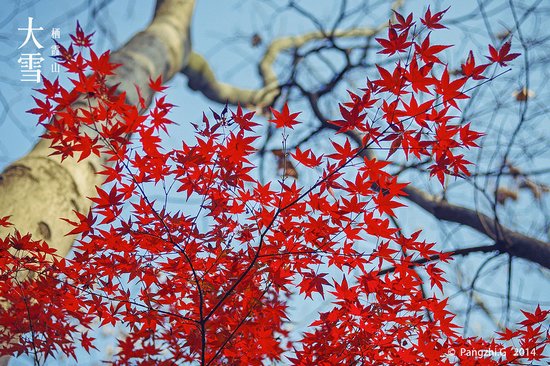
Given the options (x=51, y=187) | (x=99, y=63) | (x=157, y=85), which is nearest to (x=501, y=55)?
(x=157, y=85)

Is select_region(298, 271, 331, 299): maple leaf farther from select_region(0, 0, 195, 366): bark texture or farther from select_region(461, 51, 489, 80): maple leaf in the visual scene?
select_region(0, 0, 195, 366): bark texture

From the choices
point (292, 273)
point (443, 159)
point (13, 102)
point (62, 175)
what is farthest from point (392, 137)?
point (13, 102)

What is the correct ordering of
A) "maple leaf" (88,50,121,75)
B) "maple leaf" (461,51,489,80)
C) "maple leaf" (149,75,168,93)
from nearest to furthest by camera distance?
"maple leaf" (461,51,489,80)
"maple leaf" (88,50,121,75)
"maple leaf" (149,75,168,93)

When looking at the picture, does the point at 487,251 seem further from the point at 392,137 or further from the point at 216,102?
the point at 216,102

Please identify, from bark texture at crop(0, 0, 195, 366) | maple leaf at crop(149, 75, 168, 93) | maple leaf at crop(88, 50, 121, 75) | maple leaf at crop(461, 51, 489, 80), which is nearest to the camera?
maple leaf at crop(461, 51, 489, 80)

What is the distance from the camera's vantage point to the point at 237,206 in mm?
1562

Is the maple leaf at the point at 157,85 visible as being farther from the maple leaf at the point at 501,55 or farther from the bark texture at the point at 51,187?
the maple leaf at the point at 501,55

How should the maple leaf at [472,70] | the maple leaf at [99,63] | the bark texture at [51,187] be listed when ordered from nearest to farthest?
the maple leaf at [472,70], the maple leaf at [99,63], the bark texture at [51,187]

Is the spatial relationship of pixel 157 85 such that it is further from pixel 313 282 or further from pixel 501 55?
pixel 501 55

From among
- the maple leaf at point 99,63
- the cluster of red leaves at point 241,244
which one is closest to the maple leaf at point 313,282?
the cluster of red leaves at point 241,244

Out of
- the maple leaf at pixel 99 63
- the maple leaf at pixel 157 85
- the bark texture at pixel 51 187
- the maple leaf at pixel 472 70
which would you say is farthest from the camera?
the bark texture at pixel 51 187

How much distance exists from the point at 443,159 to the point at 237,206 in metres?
0.69

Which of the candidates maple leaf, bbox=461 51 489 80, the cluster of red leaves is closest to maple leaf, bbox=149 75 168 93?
the cluster of red leaves

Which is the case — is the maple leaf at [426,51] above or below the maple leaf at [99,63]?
above
